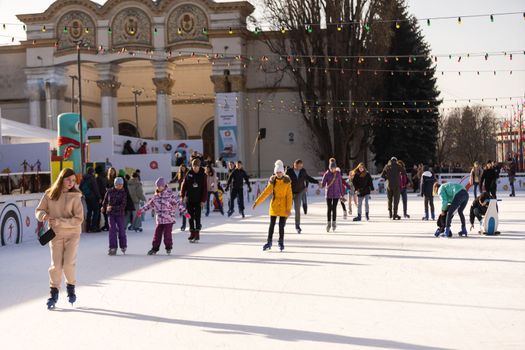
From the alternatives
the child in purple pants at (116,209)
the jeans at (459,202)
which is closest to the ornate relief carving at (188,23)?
the jeans at (459,202)

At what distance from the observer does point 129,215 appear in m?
20.2

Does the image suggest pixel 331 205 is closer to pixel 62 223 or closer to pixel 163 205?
pixel 163 205

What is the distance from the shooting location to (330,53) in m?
42.5

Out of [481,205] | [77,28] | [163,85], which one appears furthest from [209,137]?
[481,205]

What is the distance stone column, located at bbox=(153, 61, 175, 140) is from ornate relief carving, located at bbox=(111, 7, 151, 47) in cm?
146

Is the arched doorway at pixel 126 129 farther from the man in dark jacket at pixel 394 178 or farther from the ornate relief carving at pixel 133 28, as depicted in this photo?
the man in dark jacket at pixel 394 178

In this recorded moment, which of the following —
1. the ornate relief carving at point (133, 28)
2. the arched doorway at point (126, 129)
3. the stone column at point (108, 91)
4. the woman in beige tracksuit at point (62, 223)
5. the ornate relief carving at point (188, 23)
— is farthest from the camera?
the arched doorway at point (126, 129)

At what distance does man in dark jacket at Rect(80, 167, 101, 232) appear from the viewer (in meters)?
20.3

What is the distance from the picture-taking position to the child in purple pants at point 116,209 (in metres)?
14.3

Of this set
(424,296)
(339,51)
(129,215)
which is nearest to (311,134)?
(339,51)

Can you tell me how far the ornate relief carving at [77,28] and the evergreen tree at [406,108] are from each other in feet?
51.0

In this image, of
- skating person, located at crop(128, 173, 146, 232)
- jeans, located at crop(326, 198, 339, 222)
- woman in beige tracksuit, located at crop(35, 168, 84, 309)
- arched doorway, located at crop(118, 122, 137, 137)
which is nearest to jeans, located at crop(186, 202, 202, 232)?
jeans, located at crop(326, 198, 339, 222)

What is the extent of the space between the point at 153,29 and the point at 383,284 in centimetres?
3694

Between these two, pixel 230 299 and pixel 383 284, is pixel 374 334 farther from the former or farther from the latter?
pixel 383 284
